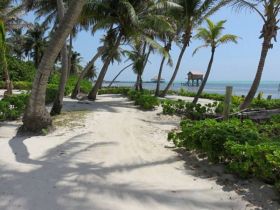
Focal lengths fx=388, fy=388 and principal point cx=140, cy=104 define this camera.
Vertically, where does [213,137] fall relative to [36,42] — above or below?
below

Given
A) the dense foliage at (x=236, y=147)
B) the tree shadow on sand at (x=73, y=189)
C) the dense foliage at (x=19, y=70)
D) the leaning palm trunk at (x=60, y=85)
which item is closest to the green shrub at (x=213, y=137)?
the dense foliage at (x=236, y=147)

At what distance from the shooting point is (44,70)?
952cm

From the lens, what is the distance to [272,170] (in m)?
5.62

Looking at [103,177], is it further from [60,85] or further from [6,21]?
[6,21]

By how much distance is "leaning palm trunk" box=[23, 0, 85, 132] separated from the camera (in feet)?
A: 30.6

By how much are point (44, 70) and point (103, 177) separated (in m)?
4.35

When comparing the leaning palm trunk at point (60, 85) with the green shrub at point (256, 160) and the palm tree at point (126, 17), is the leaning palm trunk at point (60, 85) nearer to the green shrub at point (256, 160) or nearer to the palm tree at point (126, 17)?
the palm tree at point (126, 17)

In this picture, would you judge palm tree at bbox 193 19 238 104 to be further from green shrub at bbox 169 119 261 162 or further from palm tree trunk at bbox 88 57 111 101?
green shrub at bbox 169 119 261 162

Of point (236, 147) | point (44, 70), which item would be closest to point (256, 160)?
point (236, 147)

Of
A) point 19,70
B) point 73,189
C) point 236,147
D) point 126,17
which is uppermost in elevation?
point 126,17

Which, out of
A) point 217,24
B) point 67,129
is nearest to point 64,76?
point 67,129

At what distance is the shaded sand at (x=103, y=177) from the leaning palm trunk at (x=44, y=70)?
1.90 feet

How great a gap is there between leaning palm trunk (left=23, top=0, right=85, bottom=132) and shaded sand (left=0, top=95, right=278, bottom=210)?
58 centimetres

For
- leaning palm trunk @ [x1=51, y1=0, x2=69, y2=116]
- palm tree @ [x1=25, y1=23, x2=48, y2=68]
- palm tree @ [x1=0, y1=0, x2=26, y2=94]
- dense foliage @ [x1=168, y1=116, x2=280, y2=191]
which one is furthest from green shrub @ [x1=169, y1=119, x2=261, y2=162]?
palm tree @ [x1=25, y1=23, x2=48, y2=68]
